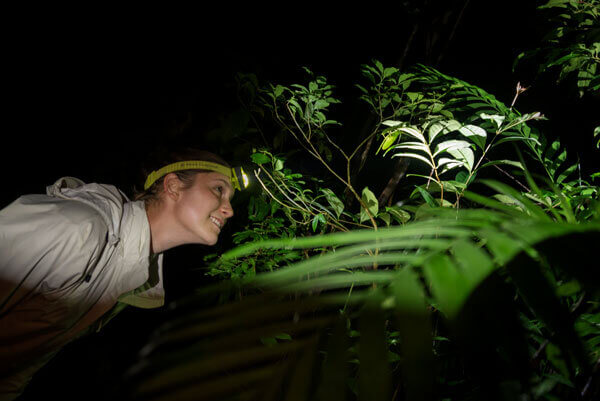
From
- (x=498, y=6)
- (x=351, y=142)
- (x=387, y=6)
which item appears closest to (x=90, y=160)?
(x=351, y=142)

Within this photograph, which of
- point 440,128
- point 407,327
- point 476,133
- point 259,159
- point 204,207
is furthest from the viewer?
point 204,207

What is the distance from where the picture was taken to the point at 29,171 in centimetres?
180

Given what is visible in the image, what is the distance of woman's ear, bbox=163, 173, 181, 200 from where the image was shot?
1.53 m

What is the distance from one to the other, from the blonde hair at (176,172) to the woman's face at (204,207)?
5 centimetres

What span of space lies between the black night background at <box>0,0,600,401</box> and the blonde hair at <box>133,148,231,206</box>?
0.11 meters

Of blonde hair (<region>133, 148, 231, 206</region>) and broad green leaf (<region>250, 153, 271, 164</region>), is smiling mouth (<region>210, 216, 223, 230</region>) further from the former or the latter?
broad green leaf (<region>250, 153, 271, 164</region>)

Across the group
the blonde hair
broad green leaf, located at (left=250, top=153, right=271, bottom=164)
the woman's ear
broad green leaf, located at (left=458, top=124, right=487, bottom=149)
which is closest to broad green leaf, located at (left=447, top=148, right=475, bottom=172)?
broad green leaf, located at (left=458, top=124, right=487, bottom=149)

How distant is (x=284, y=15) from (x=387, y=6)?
861 millimetres

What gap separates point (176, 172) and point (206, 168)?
19 cm

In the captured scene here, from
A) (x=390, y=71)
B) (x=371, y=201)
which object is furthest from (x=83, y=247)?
(x=390, y=71)

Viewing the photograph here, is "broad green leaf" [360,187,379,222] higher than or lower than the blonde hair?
lower

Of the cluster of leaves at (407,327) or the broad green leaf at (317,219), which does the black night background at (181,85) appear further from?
the cluster of leaves at (407,327)

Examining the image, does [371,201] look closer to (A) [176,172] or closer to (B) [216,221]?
(B) [216,221]

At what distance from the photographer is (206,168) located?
5.14 ft
